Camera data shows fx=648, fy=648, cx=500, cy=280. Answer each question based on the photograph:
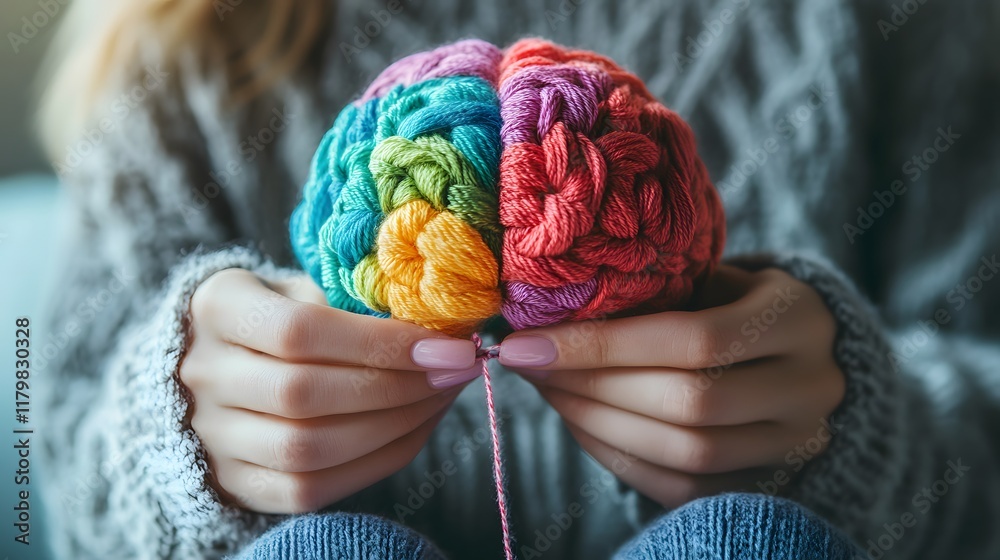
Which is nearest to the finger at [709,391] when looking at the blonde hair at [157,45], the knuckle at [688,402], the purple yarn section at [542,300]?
the knuckle at [688,402]

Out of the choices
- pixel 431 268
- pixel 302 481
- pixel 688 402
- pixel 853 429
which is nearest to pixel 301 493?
pixel 302 481

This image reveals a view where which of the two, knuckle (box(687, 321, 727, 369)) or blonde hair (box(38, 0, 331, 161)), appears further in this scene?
blonde hair (box(38, 0, 331, 161))

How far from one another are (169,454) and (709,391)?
1.64ft

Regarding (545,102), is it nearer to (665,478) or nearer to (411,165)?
(411,165)

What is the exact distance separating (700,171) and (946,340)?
703 mm

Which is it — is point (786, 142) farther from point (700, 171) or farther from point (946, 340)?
point (700, 171)

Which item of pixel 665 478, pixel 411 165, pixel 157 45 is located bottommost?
pixel 665 478

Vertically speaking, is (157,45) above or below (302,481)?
above

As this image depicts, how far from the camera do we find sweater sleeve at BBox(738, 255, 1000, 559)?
26.0 inches

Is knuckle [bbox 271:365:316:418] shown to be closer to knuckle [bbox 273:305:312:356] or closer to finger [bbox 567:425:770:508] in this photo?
knuckle [bbox 273:305:312:356]

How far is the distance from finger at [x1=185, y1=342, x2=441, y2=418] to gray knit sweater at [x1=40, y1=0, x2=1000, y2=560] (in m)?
0.09

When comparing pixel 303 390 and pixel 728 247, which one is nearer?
pixel 303 390

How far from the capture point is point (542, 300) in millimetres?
508

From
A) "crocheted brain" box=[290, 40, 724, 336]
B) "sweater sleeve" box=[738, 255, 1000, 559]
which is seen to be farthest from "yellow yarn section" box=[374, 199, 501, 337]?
"sweater sleeve" box=[738, 255, 1000, 559]
